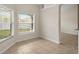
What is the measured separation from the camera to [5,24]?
80.0 inches

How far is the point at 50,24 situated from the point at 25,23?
0.90 meters

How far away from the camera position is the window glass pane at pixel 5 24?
186cm

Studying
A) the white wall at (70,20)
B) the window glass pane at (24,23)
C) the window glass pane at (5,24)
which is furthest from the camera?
the white wall at (70,20)

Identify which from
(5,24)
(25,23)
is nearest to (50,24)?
(25,23)

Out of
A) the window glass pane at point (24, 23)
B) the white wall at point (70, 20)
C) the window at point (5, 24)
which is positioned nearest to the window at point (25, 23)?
the window glass pane at point (24, 23)

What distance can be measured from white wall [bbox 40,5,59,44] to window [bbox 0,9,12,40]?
783 mm

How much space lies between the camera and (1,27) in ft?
6.19

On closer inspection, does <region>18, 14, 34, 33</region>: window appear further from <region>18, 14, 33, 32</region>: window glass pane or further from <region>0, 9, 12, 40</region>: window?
<region>0, 9, 12, 40</region>: window

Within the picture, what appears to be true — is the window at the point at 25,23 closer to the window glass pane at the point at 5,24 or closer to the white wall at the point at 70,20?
the window glass pane at the point at 5,24

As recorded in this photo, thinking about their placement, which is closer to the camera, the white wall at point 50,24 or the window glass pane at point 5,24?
the window glass pane at point 5,24
